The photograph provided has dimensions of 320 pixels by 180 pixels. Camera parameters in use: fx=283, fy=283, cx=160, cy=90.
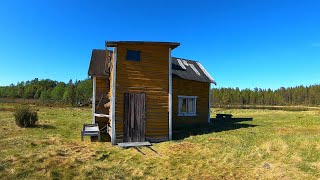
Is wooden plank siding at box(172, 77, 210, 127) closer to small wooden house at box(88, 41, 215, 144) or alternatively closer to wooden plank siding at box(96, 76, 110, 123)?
small wooden house at box(88, 41, 215, 144)

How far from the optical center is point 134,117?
55.3 feet

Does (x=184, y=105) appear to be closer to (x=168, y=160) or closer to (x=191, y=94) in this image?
(x=191, y=94)

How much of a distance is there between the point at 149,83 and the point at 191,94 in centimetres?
765

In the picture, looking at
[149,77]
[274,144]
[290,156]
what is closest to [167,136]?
[149,77]

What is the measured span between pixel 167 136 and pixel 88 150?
5.25 m

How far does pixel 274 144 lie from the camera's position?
13.3 m

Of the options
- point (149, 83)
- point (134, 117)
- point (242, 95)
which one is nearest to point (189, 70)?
point (149, 83)

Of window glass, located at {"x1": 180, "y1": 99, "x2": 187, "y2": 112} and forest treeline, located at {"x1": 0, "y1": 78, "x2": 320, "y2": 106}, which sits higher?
forest treeline, located at {"x1": 0, "y1": 78, "x2": 320, "y2": 106}

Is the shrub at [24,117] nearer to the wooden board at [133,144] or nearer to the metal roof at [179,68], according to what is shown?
the metal roof at [179,68]

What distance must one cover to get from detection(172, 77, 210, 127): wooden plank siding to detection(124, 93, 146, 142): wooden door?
6.18 meters

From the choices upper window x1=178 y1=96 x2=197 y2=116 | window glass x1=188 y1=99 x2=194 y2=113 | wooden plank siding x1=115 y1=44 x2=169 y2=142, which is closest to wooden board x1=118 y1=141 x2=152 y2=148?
wooden plank siding x1=115 y1=44 x2=169 y2=142

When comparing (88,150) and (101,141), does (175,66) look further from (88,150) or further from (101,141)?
(88,150)

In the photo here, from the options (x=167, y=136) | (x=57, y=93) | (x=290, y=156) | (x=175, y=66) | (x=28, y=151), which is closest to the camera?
(x=290, y=156)

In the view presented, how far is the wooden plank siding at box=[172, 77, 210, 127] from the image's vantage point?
75.4ft
